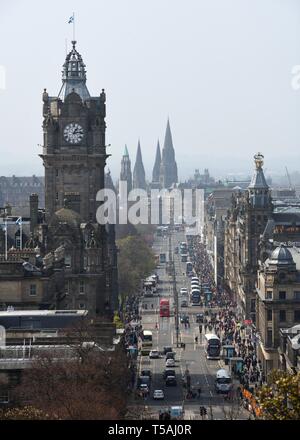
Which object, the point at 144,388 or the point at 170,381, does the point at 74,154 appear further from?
the point at 144,388

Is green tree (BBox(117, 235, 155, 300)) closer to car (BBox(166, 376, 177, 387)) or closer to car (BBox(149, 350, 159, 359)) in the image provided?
car (BBox(149, 350, 159, 359))

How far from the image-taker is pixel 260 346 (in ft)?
365

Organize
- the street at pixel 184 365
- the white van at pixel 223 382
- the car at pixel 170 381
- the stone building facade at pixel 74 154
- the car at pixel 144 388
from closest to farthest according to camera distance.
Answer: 1. the street at pixel 184 365
2. the car at pixel 144 388
3. the white van at pixel 223 382
4. the car at pixel 170 381
5. the stone building facade at pixel 74 154

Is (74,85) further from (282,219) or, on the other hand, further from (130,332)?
(282,219)

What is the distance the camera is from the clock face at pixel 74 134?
381 ft

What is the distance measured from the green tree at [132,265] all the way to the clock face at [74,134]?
120ft

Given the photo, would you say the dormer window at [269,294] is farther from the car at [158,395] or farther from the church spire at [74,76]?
the church spire at [74,76]

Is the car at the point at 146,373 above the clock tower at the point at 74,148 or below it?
below

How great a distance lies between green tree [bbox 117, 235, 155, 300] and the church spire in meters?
36.2

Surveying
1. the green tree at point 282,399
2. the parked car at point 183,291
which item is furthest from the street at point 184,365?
the green tree at point 282,399

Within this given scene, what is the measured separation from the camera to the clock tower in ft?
381

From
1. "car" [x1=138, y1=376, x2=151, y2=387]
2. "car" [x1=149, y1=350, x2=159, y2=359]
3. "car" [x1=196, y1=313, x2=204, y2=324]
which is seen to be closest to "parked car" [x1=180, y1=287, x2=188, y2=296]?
"car" [x1=196, y1=313, x2=204, y2=324]

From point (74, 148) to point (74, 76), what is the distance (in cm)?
649
